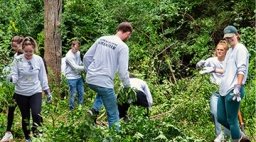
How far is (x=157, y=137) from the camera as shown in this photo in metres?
6.21

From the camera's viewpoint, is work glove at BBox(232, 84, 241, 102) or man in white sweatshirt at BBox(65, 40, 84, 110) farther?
man in white sweatshirt at BBox(65, 40, 84, 110)

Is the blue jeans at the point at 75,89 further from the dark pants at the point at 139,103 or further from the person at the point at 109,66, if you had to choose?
the person at the point at 109,66

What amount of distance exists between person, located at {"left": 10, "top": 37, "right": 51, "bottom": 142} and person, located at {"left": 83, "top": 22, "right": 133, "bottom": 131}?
91 centimetres

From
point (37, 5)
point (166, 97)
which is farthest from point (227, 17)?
point (37, 5)

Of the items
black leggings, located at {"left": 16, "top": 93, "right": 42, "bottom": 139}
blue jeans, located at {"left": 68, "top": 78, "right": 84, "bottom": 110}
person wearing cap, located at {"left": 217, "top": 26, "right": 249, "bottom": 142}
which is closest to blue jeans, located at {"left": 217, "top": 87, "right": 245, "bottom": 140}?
person wearing cap, located at {"left": 217, "top": 26, "right": 249, "bottom": 142}

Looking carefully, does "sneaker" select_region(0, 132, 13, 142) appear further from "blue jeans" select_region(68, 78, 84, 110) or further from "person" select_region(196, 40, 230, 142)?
"person" select_region(196, 40, 230, 142)

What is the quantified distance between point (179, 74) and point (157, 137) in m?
7.28

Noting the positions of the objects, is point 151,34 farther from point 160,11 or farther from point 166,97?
point 166,97

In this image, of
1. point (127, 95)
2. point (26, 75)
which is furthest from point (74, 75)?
point (127, 95)

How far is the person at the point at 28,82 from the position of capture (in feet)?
23.6

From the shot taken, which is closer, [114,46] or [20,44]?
[114,46]

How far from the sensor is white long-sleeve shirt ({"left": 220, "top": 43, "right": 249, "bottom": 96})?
6.39 m

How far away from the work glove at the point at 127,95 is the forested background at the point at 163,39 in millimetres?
340

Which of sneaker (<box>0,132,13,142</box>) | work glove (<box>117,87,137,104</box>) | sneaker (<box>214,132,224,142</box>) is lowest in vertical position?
sneaker (<box>0,132,13,142</box>)
